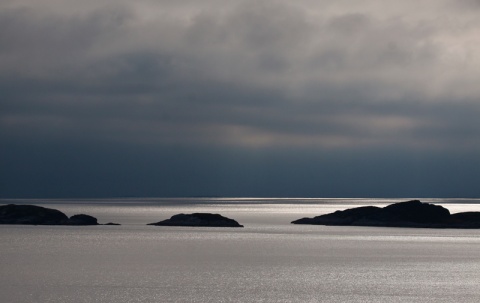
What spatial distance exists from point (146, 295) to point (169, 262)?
33368mm

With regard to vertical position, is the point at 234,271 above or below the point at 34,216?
below

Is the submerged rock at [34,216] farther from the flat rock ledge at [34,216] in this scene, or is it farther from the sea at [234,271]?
the sea at [234,271]

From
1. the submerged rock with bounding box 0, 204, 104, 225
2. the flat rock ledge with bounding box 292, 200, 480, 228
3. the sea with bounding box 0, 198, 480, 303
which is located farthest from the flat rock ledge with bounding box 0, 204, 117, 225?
the flat rock ledge with bounding box 292, 200, 480, 228

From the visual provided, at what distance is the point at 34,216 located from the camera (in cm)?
18100

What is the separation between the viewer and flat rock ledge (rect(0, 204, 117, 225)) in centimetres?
18050

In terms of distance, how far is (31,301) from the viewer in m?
63.9

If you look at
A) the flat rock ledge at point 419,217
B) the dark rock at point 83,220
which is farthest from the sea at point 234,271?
the flat rock ledge at point 419,217

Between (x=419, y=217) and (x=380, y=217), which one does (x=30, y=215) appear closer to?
(x=380, y=217)

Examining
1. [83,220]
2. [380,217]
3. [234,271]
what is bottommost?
[234,271]

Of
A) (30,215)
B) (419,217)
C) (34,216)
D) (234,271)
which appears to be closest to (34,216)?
(34,216)

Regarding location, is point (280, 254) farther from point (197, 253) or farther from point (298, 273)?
point (298, 273)

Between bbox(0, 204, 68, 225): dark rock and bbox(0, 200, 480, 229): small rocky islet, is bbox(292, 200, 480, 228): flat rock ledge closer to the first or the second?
bbox(0, 200, 480, 229): small rocky islet

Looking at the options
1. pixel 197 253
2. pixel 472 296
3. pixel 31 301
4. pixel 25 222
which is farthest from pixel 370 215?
pixel 31 301

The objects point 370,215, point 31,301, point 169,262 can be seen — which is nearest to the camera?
point 31,301
